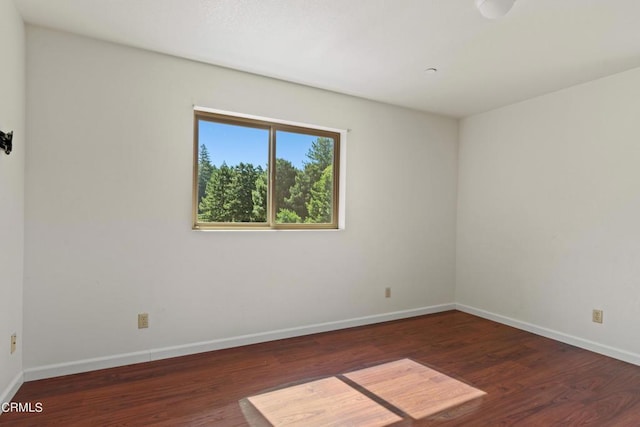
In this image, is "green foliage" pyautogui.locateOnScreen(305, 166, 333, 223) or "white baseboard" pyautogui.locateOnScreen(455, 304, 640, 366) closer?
"white baseboard" pyautogui.locateOnScreen(455, 304, 640, 366)

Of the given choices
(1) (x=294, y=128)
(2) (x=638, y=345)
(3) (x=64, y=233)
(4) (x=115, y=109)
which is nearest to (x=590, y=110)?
(2) (x=638, y=345)

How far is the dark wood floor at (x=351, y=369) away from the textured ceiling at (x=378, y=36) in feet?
8.03

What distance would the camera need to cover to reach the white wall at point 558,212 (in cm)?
300

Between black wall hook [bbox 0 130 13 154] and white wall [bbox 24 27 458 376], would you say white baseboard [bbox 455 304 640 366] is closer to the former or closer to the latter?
white wall [bbox 24 27 458 376]

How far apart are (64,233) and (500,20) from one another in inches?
130

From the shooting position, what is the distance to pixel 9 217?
6.99 feet

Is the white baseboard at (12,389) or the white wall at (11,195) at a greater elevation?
the white wall at (11,195)

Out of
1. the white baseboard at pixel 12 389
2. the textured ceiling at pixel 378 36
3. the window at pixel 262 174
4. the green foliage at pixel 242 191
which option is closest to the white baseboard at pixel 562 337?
the window at pixel 262 174

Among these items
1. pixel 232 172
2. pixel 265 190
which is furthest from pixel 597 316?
pixel 232 172

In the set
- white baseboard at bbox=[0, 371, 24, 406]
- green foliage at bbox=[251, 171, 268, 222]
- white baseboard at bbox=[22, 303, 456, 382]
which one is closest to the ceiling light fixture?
green foliage at bbox=[251, 171, 268, 222]

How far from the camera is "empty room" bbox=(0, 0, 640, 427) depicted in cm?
220

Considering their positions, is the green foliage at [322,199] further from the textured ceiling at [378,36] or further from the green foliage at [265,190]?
the textured ceiling at [378,36]

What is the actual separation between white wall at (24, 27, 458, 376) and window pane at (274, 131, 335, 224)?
198mm

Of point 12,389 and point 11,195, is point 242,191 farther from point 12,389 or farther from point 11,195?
point 12,389
